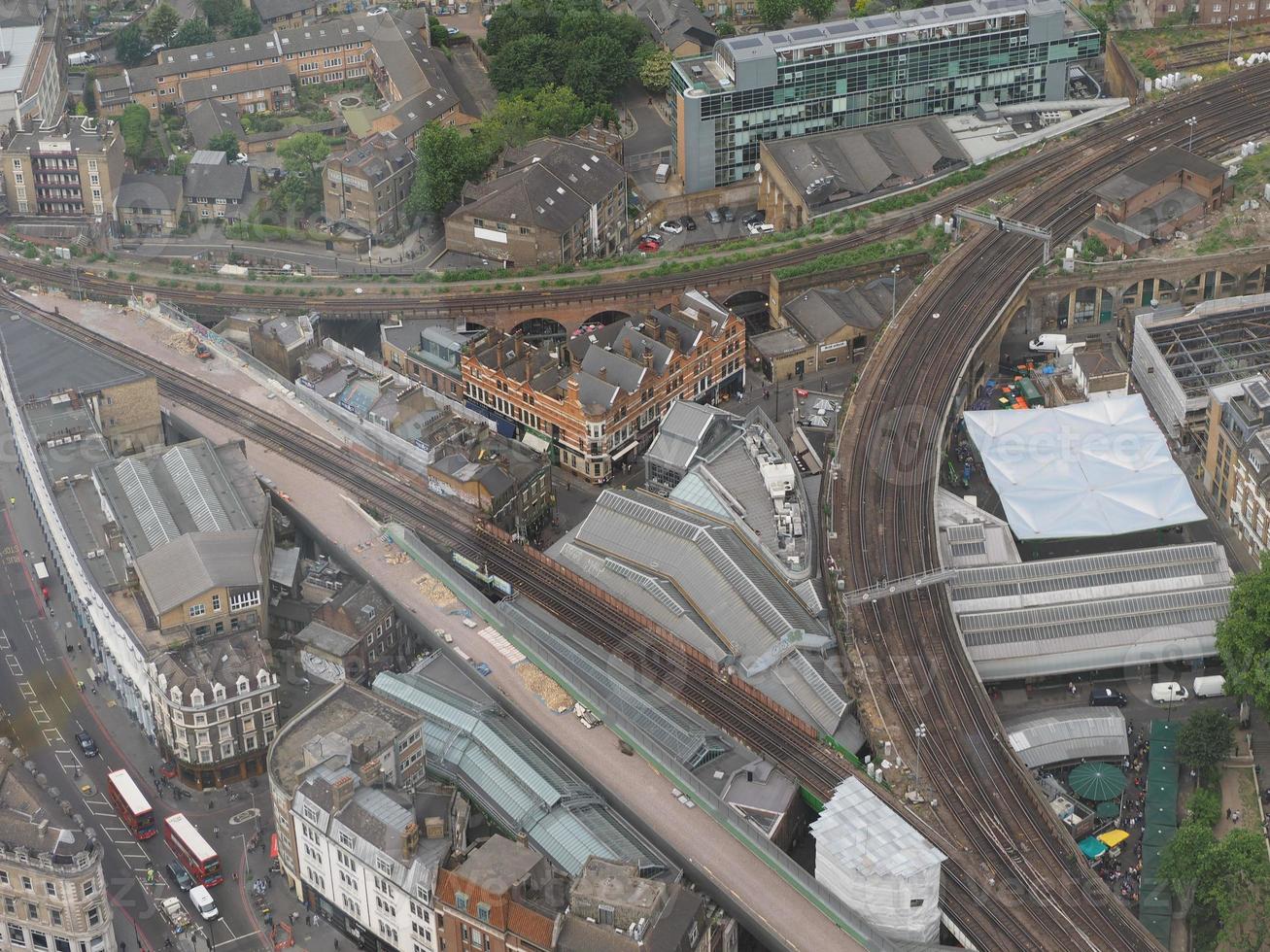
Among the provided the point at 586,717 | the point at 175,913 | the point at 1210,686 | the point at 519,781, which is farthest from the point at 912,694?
the point at 175,913

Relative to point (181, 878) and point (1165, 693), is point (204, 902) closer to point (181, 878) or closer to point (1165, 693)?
point (181, 878)

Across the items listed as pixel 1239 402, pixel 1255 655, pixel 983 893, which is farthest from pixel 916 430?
pixel 983 893

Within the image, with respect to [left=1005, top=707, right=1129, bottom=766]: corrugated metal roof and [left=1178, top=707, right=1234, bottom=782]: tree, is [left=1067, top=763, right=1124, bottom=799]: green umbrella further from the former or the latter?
[left=1178, top=707, right=1234, bottom=782]: tree

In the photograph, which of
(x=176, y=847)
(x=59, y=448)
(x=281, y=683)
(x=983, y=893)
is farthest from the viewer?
(x=59, y=448)

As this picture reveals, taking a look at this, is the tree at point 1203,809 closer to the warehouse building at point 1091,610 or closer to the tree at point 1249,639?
the tree at point 1249,639

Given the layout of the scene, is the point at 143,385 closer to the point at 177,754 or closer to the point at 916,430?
the point at 177,754

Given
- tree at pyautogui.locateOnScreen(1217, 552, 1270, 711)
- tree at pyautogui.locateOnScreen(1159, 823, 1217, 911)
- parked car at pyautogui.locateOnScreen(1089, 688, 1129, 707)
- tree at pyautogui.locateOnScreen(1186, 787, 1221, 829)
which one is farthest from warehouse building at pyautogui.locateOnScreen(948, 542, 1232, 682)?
tree at pyautogui.locateOnScreen(1159, 823, 1217, 911)

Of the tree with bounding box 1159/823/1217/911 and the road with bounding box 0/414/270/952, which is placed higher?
the tree with bounding box 1159/823/1217/911
